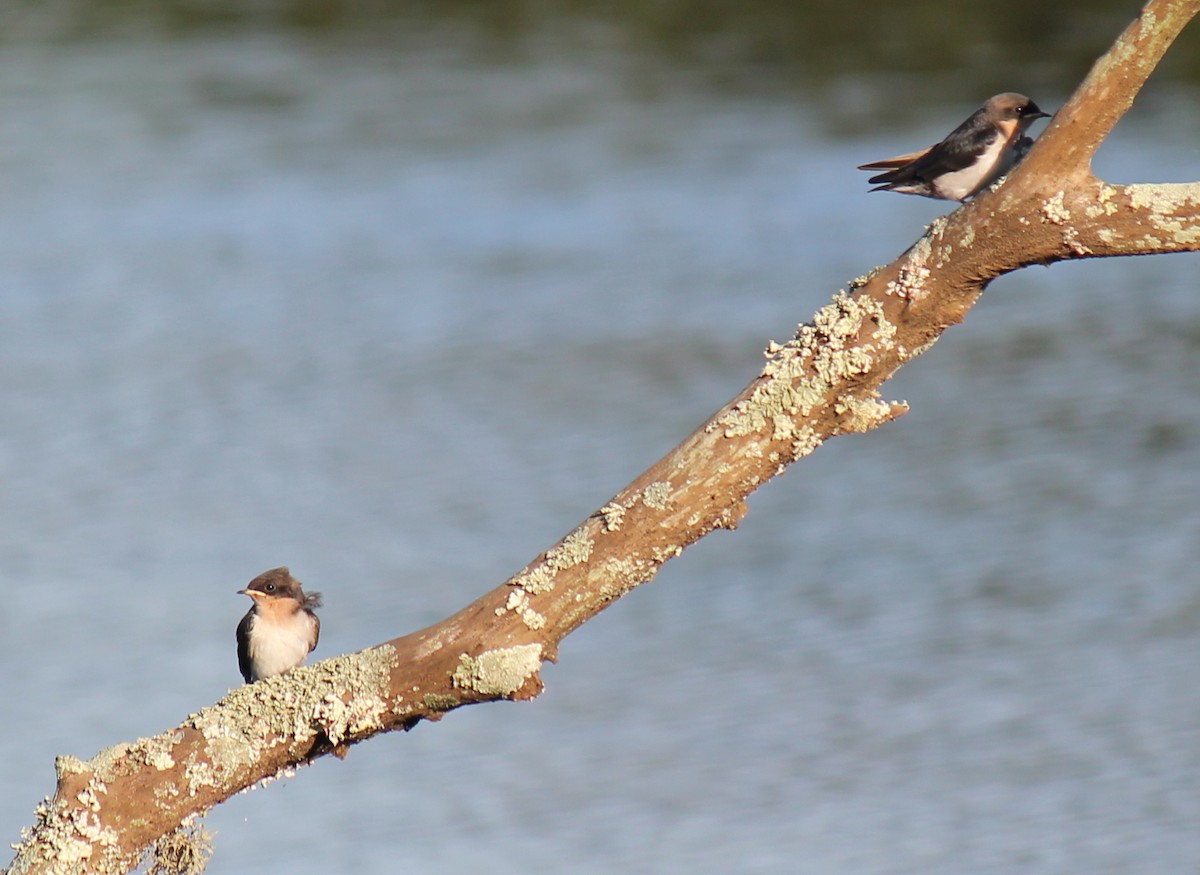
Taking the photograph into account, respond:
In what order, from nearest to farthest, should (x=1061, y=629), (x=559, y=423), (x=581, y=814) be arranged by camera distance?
1. (x=581, y=814)
2. (x=1061, y=629)
3. (x=559, y=423)

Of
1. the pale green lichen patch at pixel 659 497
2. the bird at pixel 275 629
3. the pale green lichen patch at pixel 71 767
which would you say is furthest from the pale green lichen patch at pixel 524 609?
the bird at pixel 275 629

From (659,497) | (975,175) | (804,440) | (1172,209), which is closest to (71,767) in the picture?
(659,497)

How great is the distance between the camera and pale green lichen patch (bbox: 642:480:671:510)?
→ 4.31 meters

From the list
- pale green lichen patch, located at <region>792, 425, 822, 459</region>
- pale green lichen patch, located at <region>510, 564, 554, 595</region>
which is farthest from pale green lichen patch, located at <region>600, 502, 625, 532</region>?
pale green lichen patch, located at <region>792, 425, 822, 459</region>

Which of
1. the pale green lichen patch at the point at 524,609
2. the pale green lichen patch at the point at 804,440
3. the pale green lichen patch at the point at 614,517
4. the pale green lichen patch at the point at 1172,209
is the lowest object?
the pale green lichen patch at the point at 524,609

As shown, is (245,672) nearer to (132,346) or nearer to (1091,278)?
(132,346)

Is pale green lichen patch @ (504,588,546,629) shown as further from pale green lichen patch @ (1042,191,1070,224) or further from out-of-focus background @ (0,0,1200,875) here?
out-of-focus background @ (0,0,1200,875)

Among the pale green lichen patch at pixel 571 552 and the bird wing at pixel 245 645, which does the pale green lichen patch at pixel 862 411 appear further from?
the bird wing at pixel 245 645

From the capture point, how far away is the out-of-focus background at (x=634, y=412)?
996cm

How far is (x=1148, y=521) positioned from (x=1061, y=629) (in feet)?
4.97

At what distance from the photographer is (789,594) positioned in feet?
38.4

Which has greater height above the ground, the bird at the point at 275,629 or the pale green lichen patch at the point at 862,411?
the bird at the point at 275,629

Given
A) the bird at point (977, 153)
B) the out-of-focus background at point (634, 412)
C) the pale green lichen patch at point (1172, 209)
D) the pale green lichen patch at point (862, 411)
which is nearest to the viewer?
the pale green lichen patch at point (1172, 209)

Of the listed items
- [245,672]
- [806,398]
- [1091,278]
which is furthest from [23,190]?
[806,398]
